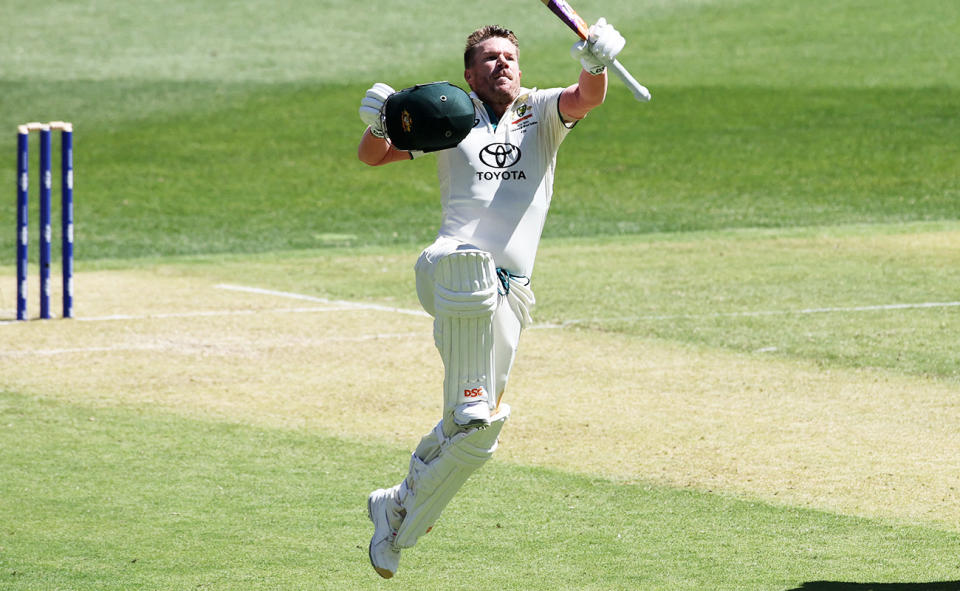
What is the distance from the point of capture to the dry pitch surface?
8258mm

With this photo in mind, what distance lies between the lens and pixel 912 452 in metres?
8.55

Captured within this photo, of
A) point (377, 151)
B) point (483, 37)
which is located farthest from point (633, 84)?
point (377, 151)

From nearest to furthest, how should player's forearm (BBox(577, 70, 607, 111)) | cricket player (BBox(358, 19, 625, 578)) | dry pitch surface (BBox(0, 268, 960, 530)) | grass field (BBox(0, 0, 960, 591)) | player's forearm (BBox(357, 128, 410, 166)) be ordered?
cricket player (BBox(358, 19, 625, 578)), player's forearm (BBox(577, 70, 607, 111)), player's forearm (BBox(357, 128, 410, 166)), grass field (BBox(0, 0, 960, 591)), dry pitch surface (BBox(0, 268, 960, 530))

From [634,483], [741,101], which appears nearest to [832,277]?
[634,483]

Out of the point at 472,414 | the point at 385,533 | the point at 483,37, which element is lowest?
the point at 385,533

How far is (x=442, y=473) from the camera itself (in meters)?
6.29

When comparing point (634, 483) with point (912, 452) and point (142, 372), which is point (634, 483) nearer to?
point (912, 452)

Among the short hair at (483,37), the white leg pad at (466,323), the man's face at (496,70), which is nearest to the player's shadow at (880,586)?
the white leg pad at (466,323)

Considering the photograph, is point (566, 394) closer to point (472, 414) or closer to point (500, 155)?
point (500, 155)

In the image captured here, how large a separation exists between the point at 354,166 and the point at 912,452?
15.9 meters

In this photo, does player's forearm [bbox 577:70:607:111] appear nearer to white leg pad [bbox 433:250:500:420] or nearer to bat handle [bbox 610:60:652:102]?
bat handle [bbox 610:60:652:102]

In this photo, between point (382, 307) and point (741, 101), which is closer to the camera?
point (382, 307)

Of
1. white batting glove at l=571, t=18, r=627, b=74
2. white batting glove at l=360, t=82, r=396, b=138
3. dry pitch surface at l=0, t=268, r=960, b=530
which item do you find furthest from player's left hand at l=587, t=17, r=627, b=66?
dry pitch surface at l=0, t=268, r=960, b=530

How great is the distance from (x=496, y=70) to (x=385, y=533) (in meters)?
2.23
